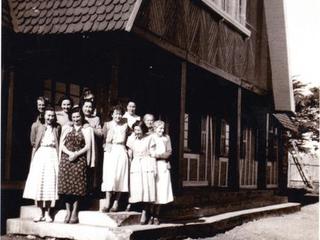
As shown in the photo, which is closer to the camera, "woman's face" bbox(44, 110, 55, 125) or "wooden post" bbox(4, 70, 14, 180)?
"woman's face" bbox(44, 110, 55, 125)

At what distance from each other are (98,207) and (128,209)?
1.39ft

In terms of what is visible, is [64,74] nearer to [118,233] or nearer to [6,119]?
[6,119]

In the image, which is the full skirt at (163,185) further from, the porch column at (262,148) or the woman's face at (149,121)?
the porch column at (262,148)

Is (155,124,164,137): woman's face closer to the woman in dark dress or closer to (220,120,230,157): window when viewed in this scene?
the woman in dark dress

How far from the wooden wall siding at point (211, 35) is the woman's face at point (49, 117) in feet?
5.90

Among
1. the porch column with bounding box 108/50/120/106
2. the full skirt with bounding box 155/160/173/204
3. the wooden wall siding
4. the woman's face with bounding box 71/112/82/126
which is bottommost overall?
the full skirt with bounding box 155/160/173/204

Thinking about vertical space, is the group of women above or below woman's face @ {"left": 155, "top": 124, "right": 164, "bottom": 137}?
below

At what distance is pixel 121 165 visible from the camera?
812cm

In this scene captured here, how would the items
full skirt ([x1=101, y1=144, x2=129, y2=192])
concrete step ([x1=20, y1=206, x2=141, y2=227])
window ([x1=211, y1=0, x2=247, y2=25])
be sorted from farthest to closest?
window ([x1=211, y1=0, x2=247, y2=25]), full skirt ([x1=101, y1=144, x2=129, y2=192]), concrete step ([x1=20, y1=206, x2=141, y2=227])

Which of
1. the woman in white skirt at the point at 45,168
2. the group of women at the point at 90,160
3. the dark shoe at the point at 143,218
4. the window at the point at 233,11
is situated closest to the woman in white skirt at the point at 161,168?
the group of women at the point at 90,160

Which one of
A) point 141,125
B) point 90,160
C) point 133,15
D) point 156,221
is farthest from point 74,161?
point 133,15

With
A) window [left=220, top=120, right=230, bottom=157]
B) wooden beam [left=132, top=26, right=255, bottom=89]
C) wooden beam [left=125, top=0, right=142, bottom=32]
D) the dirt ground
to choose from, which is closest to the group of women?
wooden beam [left=125, top=0, right=142, bottom=32]

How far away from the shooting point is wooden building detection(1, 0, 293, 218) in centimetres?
890

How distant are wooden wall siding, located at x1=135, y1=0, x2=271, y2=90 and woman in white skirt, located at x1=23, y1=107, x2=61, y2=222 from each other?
1.98m
